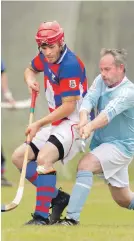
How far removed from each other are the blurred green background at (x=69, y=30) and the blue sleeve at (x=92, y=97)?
6.99m

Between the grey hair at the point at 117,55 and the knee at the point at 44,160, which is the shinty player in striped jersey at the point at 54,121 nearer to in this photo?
the knee at the point at 44,160

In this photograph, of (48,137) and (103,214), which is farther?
(103,214)

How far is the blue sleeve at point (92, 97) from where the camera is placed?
8.39 m

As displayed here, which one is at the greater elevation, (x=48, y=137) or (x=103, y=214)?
(x=48, y=137)

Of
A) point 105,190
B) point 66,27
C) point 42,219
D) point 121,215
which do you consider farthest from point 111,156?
point 66,27

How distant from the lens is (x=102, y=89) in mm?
8523

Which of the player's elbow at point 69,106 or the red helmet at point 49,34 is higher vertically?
the red helmet at point 49,34

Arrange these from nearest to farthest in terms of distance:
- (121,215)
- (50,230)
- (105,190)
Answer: (50,230), (121,215), (105,190)

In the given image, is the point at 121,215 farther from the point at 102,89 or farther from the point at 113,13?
the point at 113,13

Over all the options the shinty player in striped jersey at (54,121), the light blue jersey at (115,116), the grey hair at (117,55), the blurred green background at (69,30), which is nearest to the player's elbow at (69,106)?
the shinty player in striped jersey at (54,121)

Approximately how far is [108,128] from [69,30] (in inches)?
285

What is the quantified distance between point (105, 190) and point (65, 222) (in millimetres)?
4859

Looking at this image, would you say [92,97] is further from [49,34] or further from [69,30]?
[69,30]

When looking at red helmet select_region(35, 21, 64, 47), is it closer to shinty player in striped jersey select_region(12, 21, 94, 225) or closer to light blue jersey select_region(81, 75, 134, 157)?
shinty player in striped jersey select_region(12, 21, 94, 225)
